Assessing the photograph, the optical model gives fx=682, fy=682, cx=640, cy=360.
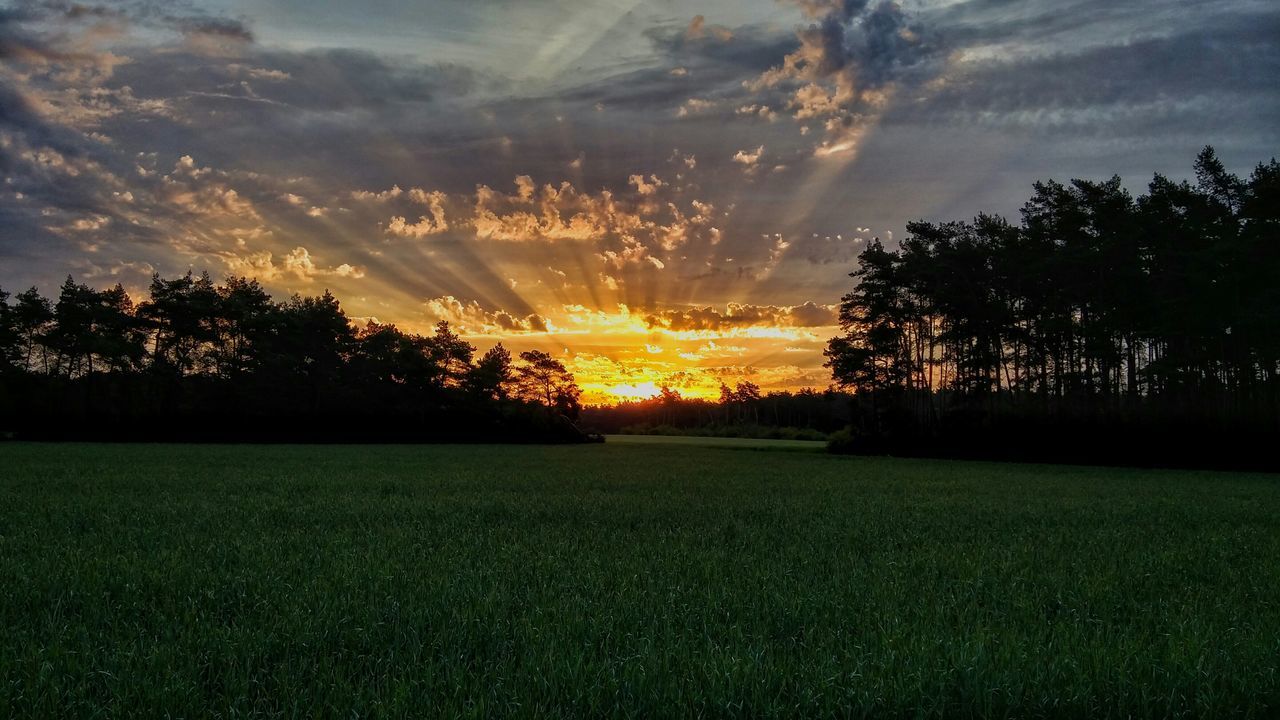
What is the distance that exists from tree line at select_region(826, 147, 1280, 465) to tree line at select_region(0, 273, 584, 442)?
3003 cm

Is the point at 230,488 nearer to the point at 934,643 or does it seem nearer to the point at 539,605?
the point at 539,605

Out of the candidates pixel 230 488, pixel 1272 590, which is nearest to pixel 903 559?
pixel 1272 590

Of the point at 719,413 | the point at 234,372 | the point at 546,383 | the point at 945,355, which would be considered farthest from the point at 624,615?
the point at 719,413

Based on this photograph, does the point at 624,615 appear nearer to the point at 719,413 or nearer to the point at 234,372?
the point at 234,372

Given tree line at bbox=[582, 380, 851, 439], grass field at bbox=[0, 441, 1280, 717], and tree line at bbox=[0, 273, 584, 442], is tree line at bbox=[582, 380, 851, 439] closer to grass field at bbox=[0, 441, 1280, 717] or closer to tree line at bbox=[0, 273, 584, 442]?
tree line at bbox=[0, 273, 584, 442]

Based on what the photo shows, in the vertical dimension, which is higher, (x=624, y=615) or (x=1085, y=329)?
(x=1085, y=329)

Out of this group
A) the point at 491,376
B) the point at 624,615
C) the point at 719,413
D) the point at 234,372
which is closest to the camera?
the point at 624,615

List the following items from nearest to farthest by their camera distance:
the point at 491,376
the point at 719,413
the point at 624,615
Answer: the point at 624,615 < the point at 491,376 < the point at 719,413

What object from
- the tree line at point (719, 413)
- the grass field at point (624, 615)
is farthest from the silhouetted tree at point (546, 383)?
the grass field at point (624, 615)

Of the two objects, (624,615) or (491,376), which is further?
(491,376)

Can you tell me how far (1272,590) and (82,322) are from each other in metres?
77.4

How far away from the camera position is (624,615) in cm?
527

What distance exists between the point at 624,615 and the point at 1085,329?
48.3 m

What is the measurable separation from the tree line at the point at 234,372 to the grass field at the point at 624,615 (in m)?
48.7
